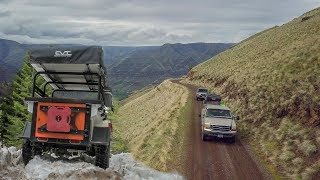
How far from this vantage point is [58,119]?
1101 centimetres

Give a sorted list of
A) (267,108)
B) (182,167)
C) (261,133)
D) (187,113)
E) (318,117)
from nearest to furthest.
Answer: (182,167) → (318,117) → (261,133) → (267,108) → (187,113)

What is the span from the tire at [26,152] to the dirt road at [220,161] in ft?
28.5

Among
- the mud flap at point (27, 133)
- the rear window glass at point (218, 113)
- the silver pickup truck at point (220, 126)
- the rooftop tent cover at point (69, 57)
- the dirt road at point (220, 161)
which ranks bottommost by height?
the dirt road at point (220, 161)

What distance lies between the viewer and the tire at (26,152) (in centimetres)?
1151

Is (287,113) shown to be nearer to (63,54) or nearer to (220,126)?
(220,126)

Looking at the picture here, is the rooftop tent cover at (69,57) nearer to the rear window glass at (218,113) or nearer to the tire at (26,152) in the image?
the tire at (26,152)

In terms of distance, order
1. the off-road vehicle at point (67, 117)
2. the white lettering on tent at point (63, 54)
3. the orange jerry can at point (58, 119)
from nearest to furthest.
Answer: the orange jerry can at point (58, 119), the off-road vehicle at point (67, 117), the white lettering on tent at point (63, 54)

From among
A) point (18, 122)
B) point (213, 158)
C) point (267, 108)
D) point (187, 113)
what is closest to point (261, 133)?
point (267, 108)

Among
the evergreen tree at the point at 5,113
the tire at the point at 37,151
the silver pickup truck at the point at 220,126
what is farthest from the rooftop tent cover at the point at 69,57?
the evergreen tree at the point at 5,113

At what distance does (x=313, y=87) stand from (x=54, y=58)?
2294cm

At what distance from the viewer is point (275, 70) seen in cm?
4034

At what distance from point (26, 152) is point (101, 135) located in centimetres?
210

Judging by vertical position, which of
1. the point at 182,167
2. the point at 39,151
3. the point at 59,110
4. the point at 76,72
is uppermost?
the point at 76,72

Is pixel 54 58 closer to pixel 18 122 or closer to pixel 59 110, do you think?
pixel 59 110
